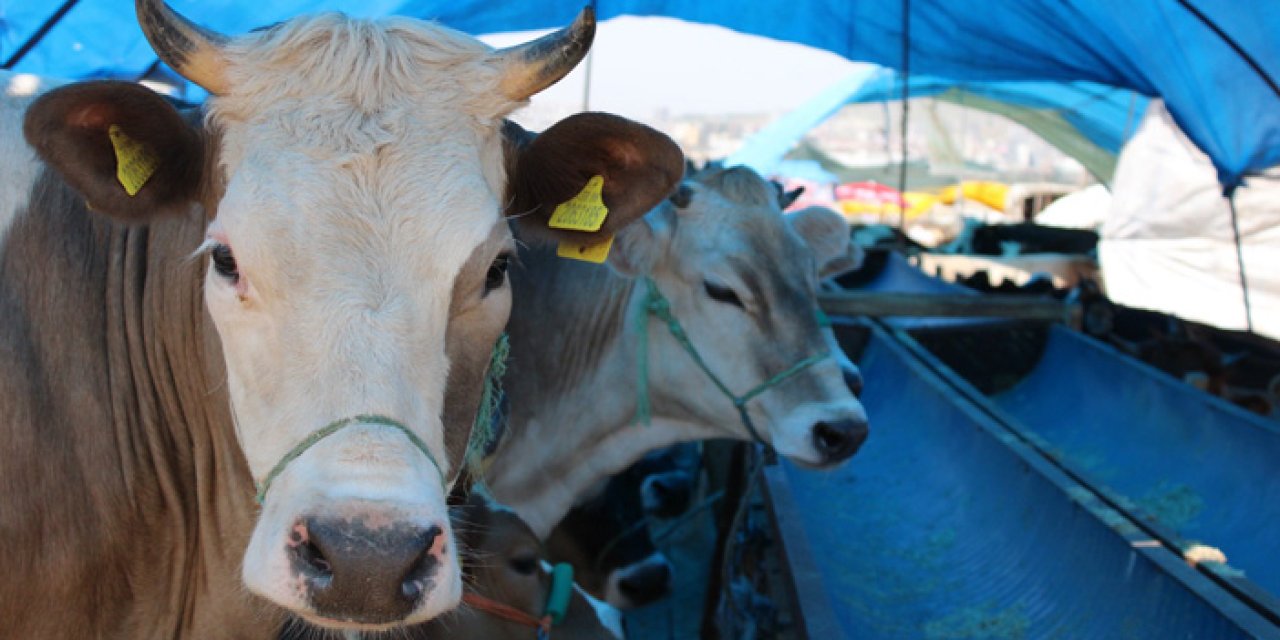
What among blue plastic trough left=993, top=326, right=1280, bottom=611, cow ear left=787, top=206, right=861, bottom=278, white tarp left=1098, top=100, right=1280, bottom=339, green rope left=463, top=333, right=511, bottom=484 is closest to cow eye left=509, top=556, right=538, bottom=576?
green rope left=463, top=333, right=511, bottom=484

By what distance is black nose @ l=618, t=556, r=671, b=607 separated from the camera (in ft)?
14.6

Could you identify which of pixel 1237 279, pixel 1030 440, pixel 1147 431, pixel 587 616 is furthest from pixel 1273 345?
pixel 587 616

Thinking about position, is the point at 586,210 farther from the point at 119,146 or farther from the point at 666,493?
the point at 666,493

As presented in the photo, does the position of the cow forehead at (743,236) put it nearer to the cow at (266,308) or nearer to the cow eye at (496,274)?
the cow at (266,308)

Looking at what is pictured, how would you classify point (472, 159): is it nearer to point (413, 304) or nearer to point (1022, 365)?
point (413, 304)

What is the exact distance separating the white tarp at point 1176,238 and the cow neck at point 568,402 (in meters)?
6.26

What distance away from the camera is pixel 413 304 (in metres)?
1.92

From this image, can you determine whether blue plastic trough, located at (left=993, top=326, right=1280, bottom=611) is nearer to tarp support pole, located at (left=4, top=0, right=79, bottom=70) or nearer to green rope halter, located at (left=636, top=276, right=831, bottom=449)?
green rope halter, located at (left=636, top=276, right=831, bottom=449)

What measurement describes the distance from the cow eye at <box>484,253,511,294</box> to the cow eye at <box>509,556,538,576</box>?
99 centimetres

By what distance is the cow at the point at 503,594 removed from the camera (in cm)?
281

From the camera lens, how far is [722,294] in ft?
13.1

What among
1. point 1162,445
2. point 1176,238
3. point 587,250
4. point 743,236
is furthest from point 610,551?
point 1176,238

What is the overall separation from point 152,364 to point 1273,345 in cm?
598

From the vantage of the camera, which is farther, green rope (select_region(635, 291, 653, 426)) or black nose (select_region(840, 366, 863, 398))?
green rope (select_region(635, 291, 653, 426))
